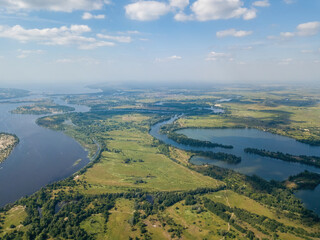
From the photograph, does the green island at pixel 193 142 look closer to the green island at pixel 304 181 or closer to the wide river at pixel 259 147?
the wide river at pixel 259 147

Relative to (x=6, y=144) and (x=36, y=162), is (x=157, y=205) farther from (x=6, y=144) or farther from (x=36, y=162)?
(x=6, y=144)

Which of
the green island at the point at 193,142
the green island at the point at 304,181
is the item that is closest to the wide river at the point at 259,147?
the green island at the point at 304,181

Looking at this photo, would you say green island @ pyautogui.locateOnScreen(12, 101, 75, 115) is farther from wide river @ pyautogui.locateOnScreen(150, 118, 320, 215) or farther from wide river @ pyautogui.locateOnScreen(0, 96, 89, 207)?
wide river @ pyautogui.locateOnScreen(150, 118, 320, 215)

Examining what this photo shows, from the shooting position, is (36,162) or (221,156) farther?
(221,156)

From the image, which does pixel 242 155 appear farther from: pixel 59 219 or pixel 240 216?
pixel 59 219

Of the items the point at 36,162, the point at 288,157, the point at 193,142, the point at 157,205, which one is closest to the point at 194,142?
the point at 193,142

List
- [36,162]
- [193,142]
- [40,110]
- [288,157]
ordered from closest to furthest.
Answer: [36,162] < [288,157] < [193,142] < [40,110]

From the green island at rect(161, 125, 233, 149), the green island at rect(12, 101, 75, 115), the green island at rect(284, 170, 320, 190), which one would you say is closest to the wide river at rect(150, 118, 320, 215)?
the green island at rect(284, 170, 320, 190)
